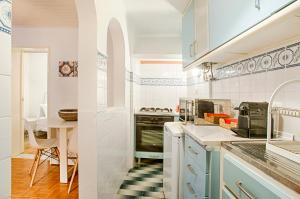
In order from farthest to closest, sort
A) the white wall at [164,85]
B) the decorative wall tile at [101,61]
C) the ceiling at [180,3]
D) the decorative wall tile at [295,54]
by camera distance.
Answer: the white wall at [164,85] < the ceiling at [180,3] < the decorative wall tile at [101,61] < the decorative wall tile at [295,54]

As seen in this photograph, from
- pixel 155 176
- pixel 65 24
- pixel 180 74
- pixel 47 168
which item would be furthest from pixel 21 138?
pixel 180 74

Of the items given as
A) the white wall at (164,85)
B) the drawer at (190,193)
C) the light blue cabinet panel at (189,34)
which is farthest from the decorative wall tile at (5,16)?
the white wall at (164,85)

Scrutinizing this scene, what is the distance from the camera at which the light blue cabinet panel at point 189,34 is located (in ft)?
8.41

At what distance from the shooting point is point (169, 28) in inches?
155

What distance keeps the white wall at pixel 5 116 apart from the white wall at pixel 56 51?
3226 mm

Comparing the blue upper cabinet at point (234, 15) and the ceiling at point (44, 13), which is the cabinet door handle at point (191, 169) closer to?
the blue upper cabinet at point (234, 15)

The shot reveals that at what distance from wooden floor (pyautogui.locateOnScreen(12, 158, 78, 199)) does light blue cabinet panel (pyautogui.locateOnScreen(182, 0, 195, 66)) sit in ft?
7.04

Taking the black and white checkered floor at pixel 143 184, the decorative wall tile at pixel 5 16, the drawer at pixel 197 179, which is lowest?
the black and white checkered floor at pixel 143 184

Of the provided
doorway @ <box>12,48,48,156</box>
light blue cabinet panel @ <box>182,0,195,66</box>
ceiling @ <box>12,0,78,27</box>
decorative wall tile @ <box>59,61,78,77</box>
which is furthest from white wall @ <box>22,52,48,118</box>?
light blue cabinet panel @ <box>182,0,195,66</box>

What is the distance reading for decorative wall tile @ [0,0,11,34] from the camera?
0.82 m

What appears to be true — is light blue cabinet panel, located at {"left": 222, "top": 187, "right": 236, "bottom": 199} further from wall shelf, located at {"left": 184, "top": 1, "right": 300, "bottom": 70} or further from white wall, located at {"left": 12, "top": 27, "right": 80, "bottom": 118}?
white wall, located at {"left": 12, "top": 27, "right": 80, "bottom": 118}

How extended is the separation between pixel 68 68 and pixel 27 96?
3.21 m

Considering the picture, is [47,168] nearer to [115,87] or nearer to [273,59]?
[115,87]

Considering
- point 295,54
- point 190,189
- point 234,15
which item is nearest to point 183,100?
point 190,189
